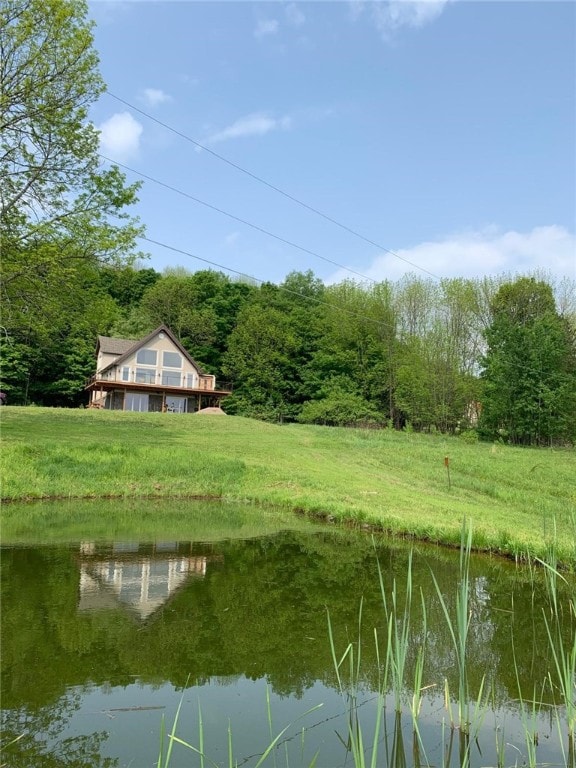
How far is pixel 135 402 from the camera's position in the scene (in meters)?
42.2

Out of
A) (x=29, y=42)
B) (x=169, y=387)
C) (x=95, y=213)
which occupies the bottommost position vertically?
(x=169, y=387)

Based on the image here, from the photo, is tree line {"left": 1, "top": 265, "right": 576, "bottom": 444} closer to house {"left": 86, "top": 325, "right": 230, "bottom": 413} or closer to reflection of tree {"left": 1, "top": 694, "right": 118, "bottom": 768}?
house {"left": 86, "top": 325, "right": 230, "bottom": 413}

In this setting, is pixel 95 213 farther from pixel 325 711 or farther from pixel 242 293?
pixel 242 293

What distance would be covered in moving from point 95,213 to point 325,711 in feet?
47.0

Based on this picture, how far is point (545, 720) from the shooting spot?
330 cm

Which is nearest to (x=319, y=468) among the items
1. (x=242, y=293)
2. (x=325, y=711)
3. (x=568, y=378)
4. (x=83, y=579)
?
(x=83, y=579)

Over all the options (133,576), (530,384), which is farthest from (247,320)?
(133,576)

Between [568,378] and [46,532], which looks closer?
[46,532]

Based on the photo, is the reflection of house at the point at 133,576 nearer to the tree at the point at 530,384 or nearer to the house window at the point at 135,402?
the tree at the point at 530,384

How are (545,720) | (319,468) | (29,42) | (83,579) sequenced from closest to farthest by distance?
(545,720), (83,579), (29,42), (319,468)

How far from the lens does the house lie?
136 ft

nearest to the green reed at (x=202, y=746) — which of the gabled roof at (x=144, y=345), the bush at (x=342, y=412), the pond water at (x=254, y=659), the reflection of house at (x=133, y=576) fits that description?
the pond water at (x=254, y=659)

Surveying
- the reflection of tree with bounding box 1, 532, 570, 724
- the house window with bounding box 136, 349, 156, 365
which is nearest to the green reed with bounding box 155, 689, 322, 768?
the reflection of tree with bounding box 1, 532, 570, 724

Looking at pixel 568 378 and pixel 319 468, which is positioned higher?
pixel 568 378
